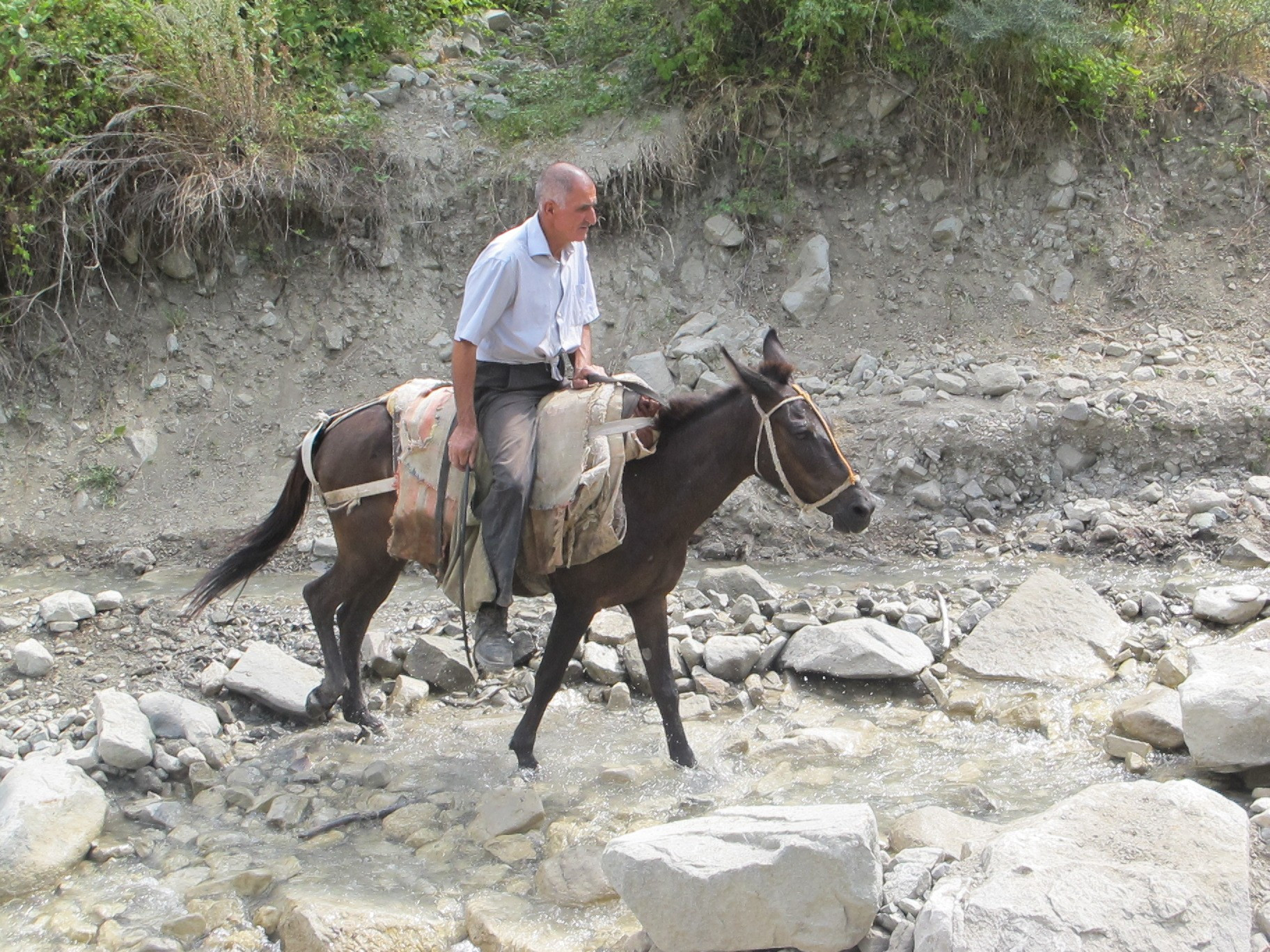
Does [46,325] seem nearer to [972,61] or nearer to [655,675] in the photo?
[655,675]

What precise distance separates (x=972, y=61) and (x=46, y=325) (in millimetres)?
9321

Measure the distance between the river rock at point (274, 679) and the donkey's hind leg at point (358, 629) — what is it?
31cm

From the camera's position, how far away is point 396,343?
10641 mm

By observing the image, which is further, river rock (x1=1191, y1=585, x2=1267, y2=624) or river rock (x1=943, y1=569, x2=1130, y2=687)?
river rock (x1=1191, y1=585, x2=1267, y2=624)

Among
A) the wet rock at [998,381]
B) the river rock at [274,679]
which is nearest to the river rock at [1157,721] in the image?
the river rock at [274,679]

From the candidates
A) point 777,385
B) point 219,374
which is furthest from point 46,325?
point 777,385

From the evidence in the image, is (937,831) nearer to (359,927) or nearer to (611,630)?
(359,927)

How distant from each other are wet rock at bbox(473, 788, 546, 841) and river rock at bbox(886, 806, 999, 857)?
1.48 metres

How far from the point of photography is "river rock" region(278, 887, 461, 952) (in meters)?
3.70

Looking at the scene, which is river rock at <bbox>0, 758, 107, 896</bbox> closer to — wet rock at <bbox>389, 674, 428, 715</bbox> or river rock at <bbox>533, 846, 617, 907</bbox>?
wet rock at <bbox>389, 674, 428, 715</bbox>

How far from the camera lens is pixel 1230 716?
13.5ft

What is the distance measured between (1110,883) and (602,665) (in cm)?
345

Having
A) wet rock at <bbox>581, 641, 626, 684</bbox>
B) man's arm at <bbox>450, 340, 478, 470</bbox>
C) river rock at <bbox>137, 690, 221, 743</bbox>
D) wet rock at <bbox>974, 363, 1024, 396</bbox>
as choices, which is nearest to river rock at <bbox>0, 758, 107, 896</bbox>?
river rock at <bbox>137, 690, 221, 743</bbox>

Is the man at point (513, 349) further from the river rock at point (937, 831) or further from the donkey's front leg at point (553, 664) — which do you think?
the river rock at point (937, 831)
